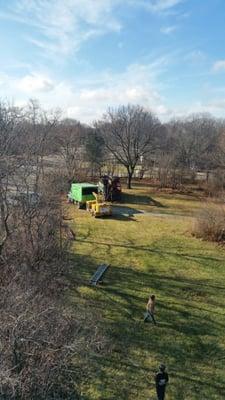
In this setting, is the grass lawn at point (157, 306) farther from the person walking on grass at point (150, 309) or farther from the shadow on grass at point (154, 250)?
the person walking on grass at point (150, 309)

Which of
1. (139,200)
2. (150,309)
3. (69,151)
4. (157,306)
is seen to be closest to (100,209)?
(139,200)

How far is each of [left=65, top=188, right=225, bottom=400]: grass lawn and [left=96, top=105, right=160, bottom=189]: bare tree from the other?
16017mm

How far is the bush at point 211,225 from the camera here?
22.1 meters

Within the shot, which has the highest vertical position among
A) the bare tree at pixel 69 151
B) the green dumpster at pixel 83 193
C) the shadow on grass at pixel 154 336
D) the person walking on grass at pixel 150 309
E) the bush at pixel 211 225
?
the bare tree at pixel 69 151

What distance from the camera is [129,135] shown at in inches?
1574

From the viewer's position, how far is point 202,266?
17.8m

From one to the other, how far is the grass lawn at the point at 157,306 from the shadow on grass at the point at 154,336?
0.08 feet

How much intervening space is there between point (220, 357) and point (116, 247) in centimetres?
1036

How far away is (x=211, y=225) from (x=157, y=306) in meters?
10.0

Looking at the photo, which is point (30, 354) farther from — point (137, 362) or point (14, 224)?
point (14, 224)

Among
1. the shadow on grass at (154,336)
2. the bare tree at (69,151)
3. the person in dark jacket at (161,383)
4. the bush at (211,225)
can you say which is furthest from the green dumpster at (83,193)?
the person in dark jacket at (161,383)

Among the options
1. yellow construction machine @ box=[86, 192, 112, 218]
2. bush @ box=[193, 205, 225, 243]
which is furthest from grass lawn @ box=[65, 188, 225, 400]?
yellow construction machine @ box=[86, 192, 112, 218]

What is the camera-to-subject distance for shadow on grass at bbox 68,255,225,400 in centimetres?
915

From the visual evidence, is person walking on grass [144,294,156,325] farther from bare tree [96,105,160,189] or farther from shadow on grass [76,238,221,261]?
bare tree [96,105,160,189]
